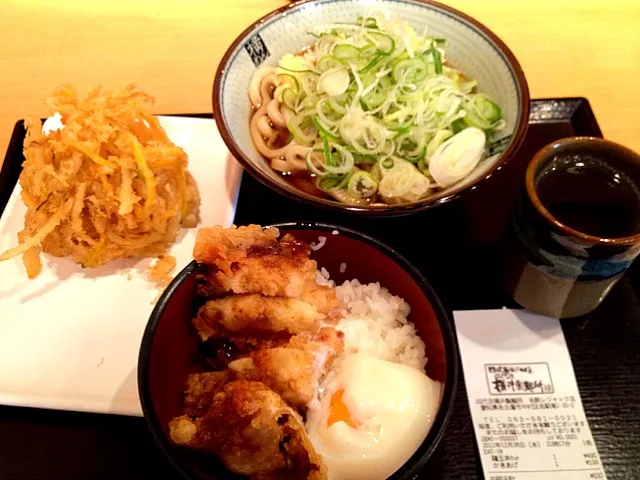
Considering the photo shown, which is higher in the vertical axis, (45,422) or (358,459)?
(358,459)

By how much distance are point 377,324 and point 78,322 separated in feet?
2.54

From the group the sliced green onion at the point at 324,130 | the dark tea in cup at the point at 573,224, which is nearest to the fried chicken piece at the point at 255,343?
the dark tea in cup at the point at 573,224

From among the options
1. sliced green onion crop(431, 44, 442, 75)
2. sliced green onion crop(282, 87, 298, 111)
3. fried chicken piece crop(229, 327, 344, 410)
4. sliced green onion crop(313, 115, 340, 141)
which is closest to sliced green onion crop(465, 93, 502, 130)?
sliced green onion crop(431, 44, 442, 75)

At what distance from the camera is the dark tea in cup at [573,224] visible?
4.04 ft

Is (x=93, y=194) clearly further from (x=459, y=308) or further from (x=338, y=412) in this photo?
(x=459, y=308)

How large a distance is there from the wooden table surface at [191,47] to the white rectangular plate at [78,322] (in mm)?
589

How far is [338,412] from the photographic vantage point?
1021 mm

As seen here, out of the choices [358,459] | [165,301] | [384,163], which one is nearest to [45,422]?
[165,301]

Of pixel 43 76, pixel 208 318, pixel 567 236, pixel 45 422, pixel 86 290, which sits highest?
pixel 567 236

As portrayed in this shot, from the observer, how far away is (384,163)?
5.18 feet

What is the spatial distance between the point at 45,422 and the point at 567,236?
1253 millimetres

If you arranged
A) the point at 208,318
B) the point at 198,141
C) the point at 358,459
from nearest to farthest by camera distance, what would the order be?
1. the point at 358,459
2. the point at 208,318
3. the point at 198,141

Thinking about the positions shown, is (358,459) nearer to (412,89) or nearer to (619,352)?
(619,352)

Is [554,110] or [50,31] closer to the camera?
[554,110]
